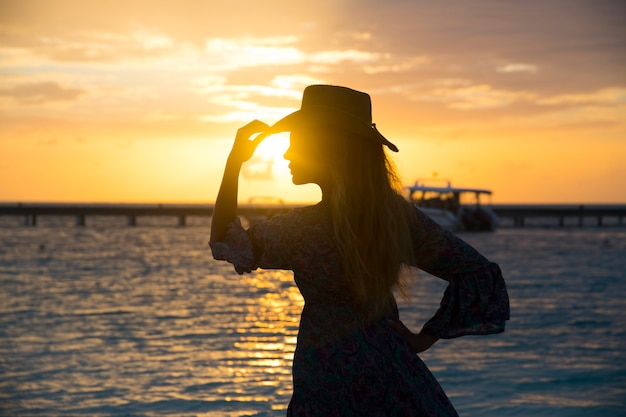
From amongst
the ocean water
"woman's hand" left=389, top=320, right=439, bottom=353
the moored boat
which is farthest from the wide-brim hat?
the moored boat

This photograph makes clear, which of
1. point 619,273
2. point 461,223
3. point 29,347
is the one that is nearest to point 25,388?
point 29,347

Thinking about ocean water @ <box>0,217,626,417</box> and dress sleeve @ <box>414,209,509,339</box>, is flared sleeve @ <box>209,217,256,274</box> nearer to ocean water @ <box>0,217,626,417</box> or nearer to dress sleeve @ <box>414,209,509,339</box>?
dress sleeve @ <box>414,209,509,339</box>

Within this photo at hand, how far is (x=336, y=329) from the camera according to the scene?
8.20 ft

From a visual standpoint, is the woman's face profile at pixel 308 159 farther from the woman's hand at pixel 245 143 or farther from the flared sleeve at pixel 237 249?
the flared sleeve at pixel 237 249

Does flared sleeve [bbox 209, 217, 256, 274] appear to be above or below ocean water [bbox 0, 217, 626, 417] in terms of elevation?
above

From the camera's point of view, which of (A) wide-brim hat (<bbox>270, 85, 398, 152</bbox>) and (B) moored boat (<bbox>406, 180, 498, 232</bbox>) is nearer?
(A) wide-brim hat (<bbox>270, 85, 398, 152</bbox>)

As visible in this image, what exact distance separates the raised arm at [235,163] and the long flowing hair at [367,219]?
21 centimetres

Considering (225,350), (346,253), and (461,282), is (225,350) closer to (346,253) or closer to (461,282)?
(461,282)

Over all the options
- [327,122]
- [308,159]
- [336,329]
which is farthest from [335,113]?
[336,329]

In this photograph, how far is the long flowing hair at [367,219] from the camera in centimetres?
241

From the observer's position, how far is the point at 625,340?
1361 centimetres

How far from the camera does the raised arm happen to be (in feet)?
7.99

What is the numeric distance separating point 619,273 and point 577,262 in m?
6.40

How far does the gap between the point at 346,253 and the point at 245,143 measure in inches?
17.7
